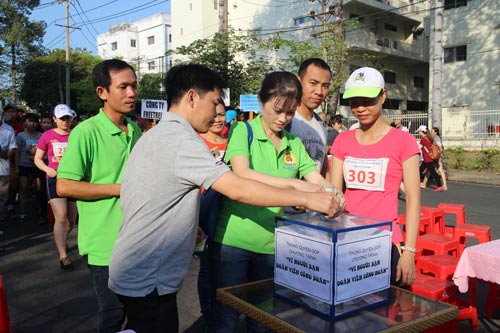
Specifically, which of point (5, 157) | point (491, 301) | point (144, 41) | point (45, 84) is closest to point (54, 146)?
point (5, 157)

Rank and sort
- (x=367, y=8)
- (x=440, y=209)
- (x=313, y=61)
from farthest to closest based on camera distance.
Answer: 1. (x=367, y=8)
2. (x=440, y=209)
3. (x=313, y=61)

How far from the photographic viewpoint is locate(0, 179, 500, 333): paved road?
3471mm

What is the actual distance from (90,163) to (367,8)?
27.2m

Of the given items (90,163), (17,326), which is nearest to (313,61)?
(90,163)

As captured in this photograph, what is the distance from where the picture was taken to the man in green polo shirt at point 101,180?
7.39ft

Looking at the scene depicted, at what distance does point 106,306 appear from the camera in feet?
7.39

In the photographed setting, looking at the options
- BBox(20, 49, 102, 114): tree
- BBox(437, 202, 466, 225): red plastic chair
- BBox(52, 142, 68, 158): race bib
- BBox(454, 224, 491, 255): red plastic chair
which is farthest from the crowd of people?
BBox(20, 49, 102, 114): tree

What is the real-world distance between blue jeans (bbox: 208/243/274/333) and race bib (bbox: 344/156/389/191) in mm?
641

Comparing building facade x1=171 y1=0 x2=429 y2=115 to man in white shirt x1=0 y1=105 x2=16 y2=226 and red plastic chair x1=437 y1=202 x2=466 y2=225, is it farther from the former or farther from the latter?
man in white shirt x1=0 y1=105 x2=16 y2=226

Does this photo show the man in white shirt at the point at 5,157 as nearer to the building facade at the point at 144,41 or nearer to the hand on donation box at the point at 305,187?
the hand on donation box at the point at 305,187

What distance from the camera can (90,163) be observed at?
7.64 feet

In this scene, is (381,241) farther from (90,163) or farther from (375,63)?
(375,63)

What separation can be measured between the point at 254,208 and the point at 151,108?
15.4 feet

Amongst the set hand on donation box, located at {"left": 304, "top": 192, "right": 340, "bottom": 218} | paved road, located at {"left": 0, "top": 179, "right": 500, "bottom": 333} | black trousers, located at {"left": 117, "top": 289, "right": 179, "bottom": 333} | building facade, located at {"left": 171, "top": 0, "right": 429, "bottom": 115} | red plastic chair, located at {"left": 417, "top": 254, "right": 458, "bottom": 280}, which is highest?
building facade, located at {"left": 171, "top": 0, "right": 429, "bottom": 115}
